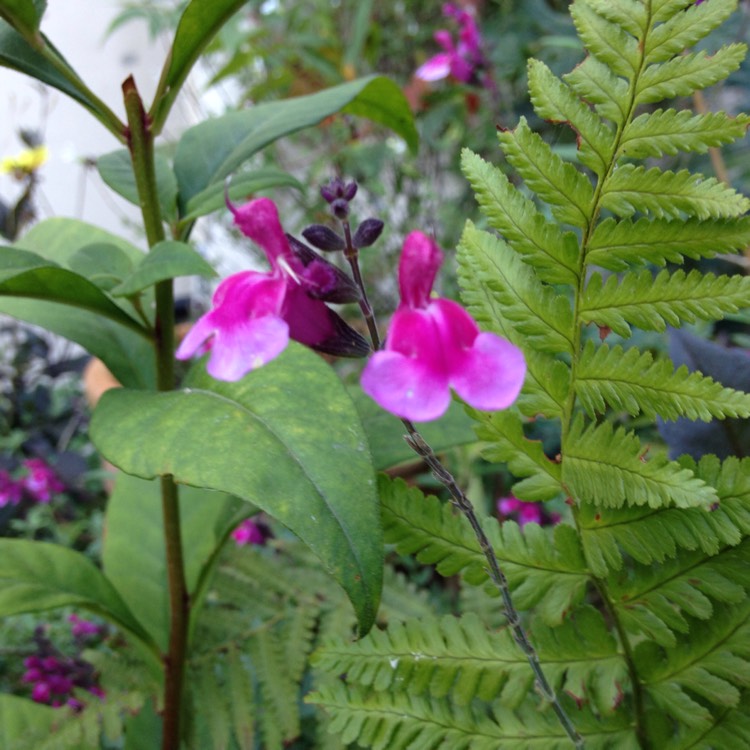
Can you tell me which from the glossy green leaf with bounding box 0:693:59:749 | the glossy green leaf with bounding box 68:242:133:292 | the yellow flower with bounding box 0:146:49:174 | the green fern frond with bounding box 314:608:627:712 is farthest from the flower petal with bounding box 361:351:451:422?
the yellow flower with bounding box 0:146:49:174

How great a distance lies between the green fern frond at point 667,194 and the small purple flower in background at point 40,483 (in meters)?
1.38

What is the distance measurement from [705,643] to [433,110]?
178 centimetres

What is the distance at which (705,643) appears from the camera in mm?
422

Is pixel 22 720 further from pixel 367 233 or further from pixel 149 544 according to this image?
pixel 367 233

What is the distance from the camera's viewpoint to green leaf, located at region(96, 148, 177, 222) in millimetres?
603

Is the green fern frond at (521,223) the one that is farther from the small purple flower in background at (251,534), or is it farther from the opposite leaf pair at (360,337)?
the small purple flower in background at (251,534)

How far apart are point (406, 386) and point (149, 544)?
0.59 metres

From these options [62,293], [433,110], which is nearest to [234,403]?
[62,293]

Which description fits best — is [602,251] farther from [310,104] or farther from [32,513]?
[32,513]

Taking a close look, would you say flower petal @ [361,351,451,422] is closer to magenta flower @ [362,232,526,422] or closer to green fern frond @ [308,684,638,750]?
magenta flower @ [362,232,526,422]

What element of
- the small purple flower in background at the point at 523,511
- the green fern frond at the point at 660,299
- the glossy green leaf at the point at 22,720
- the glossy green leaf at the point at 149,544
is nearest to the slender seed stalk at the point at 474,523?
the green fern frond at the point at 660,299

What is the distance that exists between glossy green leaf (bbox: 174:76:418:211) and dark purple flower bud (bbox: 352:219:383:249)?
23 cm

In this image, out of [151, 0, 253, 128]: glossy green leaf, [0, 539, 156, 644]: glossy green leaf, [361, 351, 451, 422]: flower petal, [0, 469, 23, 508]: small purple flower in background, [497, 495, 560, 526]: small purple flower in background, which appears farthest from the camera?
[0, 469, 23, 508]: small purple flower in background

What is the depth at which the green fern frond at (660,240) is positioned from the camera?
366 millimetres
